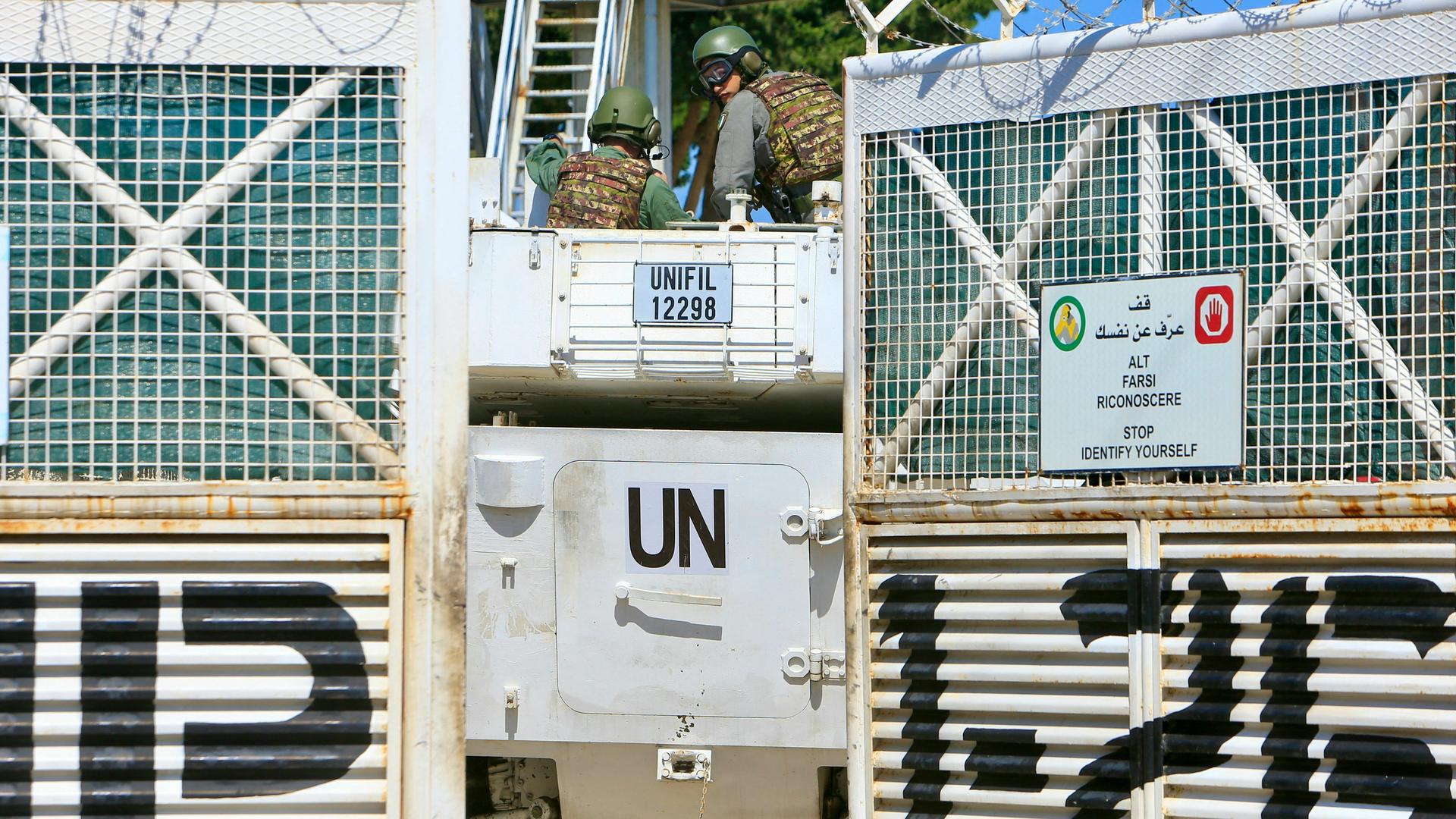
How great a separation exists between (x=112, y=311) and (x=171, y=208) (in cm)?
36

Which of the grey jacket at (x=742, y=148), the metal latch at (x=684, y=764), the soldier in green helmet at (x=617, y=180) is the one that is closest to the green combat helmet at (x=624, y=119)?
the soldier in green helmet at (x=617, y=180)

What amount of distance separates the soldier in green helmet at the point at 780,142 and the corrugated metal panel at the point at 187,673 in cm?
309

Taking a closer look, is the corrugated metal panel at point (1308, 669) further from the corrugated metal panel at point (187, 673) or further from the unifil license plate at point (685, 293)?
the corrugated metal panel at point (187, 673)

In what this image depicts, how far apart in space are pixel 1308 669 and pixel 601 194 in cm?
383

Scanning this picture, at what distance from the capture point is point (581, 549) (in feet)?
21.0

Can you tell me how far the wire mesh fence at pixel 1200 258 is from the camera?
4941 millimetres

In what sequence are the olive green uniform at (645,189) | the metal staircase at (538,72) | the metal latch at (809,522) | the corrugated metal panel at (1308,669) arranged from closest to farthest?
the corrugated metal panel at (1308,669), the metal latch at (809,522), the olive green uniform at (645,189), the metal staircase at (538,72)

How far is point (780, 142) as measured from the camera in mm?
7770

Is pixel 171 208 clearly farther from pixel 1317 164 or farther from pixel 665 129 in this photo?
pixel 665 129

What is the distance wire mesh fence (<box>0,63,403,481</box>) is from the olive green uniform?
239 centimetres

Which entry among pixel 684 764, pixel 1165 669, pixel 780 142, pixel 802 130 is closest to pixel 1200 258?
pixel 1165 669

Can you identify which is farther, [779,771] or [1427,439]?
[779,771]

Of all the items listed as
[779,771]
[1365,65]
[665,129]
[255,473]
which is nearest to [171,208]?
[255,473]

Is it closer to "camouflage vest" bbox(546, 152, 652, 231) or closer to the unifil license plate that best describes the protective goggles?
"camouflage vest" bbox(546, 152, 652, 231)
